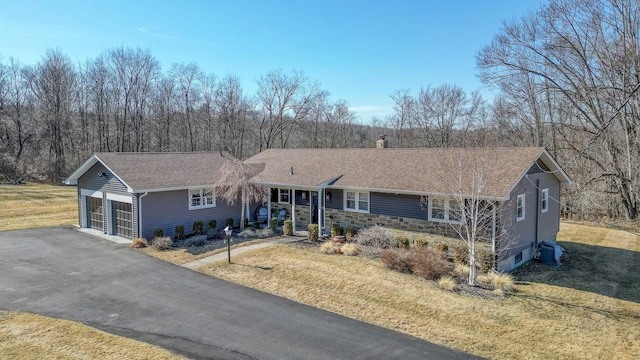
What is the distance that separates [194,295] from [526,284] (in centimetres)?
1100

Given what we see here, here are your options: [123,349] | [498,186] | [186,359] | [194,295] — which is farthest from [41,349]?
[498,186]

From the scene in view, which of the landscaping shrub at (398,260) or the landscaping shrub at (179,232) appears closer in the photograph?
the landscaping shrub at (398,260)

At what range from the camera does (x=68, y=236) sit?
1891cm

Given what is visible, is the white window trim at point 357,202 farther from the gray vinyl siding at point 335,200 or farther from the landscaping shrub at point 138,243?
the landscaping shrub at point 138,243

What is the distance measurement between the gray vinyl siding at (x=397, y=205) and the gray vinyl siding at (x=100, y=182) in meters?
11.7

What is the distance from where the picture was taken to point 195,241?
17.3 metres

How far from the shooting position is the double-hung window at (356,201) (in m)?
17.3

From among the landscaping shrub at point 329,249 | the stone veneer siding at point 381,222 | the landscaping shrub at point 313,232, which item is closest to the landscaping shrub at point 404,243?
the stone veneer siding at point 381,222

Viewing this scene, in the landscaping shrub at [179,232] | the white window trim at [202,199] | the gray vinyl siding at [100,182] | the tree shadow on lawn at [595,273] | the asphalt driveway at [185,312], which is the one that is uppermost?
the gray vinyl siding at [100,182]

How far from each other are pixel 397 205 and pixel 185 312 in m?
9.66

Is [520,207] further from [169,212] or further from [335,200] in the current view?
[169,212]

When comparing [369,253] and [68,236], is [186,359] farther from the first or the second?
[68,236]

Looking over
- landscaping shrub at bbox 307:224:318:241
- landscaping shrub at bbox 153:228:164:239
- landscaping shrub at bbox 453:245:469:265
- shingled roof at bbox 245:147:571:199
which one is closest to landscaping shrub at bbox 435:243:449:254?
landscaping shrub at bbox 453:245:469:265

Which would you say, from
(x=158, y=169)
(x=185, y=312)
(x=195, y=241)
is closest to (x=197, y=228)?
(x=195, y=241)
